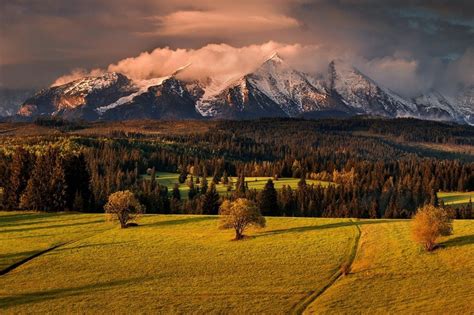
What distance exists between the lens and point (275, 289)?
66.9 meters

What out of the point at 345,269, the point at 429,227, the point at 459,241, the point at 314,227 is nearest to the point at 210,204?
the point at 314,227

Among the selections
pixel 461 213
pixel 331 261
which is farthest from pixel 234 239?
pixel 461 213

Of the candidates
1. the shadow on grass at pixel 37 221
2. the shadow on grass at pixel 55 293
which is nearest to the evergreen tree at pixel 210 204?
the shadow on grass at pixel 37 221

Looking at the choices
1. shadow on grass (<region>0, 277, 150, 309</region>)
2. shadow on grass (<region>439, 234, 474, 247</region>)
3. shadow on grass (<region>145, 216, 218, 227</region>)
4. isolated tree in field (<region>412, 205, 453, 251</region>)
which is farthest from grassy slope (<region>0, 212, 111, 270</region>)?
shadow on grass (<region>439, 234, 474, 247</region>)

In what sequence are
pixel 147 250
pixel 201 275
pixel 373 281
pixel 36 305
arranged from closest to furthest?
pixel 36 305
pixel 373 281
pixel 201 275
pixel 147 250

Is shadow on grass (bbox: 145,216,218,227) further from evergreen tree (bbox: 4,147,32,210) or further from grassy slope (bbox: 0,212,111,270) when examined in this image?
evergreen tree (bbox: 4,147,32,210)

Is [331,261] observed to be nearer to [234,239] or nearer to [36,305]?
[234,239]

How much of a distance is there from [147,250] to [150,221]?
27374mm

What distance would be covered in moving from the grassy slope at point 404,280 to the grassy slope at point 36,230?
50.7m

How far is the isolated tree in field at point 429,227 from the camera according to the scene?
259 feet

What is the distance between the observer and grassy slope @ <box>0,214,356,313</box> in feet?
209

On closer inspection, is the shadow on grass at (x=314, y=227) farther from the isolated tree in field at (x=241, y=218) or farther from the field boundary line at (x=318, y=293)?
the field boundary line at (x=318, y=293)

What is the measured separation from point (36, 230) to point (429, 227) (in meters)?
74.4

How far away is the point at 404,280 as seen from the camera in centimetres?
6819
